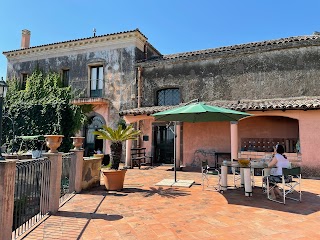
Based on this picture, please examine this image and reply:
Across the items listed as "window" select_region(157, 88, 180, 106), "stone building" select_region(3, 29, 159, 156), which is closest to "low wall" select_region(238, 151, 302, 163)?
"window" select_region(157, 88, 180, 106)

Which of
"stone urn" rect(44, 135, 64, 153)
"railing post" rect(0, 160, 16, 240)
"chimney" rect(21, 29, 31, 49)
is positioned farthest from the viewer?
"chimney" rect(21, 29, 31, 49)

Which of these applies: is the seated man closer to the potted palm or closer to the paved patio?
the paved patio

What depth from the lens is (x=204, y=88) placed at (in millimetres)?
13453

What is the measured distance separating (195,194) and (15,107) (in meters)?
15.8

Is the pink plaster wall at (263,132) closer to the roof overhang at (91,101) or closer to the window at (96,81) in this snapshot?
the roof overhang at (91,101)

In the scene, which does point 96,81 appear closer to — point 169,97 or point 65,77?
point 65,77

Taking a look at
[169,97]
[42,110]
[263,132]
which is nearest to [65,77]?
[42,110]

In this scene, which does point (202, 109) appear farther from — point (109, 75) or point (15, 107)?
point (15, 107)

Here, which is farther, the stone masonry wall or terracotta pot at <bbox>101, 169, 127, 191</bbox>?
the stone masonry wall

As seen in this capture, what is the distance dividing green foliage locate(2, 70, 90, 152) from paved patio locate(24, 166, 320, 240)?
9885 mm

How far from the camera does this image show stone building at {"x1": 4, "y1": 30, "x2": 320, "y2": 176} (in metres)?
10.7

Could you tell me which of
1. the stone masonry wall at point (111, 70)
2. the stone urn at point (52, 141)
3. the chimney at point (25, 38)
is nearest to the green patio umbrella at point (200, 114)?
the stone urn at point (52, 141)

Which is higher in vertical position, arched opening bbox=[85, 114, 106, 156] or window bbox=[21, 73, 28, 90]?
window bbox=[21, 73, 28, 90]

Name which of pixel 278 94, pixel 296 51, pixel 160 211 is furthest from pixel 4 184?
pixel 296 51
